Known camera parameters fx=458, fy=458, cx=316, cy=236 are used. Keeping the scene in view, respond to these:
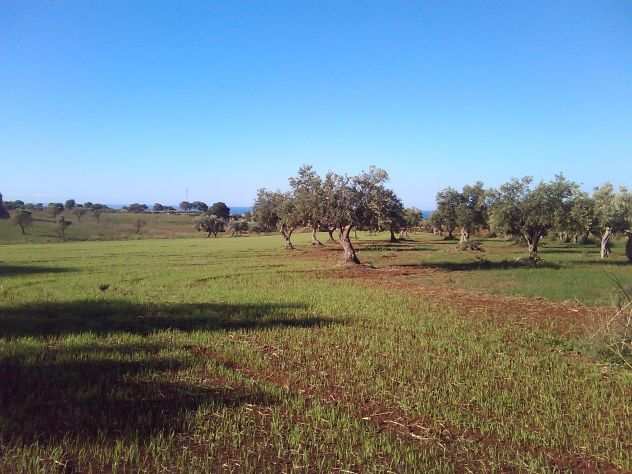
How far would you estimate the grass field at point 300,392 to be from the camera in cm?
595

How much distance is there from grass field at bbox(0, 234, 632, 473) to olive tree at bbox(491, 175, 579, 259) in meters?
26.1

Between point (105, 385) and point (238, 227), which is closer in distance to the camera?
point (105, 385)

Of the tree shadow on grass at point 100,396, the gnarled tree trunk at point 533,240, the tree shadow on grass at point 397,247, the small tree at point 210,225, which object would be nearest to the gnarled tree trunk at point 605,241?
the gnarled tree trunk at point 533,240

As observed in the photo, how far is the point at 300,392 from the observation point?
820 cm

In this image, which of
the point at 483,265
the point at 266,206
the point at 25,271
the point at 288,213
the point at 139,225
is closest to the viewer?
the point at 25,271

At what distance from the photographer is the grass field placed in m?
5.95

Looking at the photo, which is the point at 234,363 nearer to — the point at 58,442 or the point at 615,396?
the point at 58,442

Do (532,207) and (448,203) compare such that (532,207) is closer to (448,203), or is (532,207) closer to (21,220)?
(448,203)

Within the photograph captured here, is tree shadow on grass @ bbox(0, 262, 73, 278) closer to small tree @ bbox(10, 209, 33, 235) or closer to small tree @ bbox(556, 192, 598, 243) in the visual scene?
small tree @ bbox(556, 192, 598, 243)

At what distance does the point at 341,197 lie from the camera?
34688mm

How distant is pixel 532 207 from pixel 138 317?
34.8 meters

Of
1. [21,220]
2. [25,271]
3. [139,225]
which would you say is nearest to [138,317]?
[25,271]

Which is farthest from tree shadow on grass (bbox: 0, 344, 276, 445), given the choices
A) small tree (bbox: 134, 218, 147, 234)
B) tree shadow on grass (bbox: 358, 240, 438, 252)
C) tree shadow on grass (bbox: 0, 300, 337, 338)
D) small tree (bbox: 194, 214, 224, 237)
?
small tree (bbox: 134, 218, 147, 234)

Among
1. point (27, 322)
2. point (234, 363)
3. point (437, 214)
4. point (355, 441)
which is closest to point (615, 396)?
point (355, 441)
